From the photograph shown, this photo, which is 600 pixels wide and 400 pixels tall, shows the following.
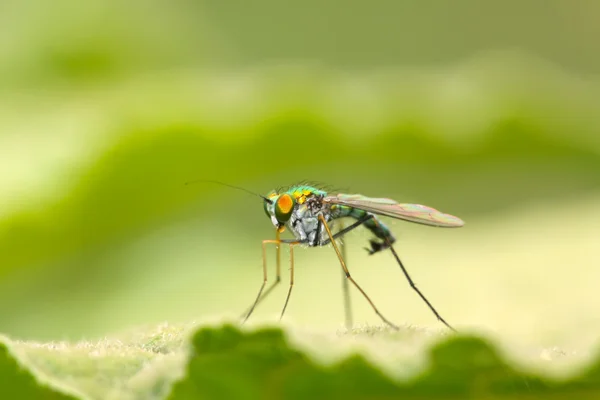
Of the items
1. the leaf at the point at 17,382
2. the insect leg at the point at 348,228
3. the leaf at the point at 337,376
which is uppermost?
the insect leg at the point at 348,228

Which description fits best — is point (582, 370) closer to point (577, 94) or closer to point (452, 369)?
point (452, 369)

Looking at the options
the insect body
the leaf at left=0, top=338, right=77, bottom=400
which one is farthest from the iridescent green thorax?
the leaf at left=0, top=338, right=77, bottom=400

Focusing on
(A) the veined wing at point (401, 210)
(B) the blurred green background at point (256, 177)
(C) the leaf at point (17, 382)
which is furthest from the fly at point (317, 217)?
(C) the leaf at point (17, 382)

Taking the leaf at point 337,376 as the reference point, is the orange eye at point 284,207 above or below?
above

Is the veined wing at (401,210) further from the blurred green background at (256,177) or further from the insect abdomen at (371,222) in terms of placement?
the blurred green background at (256,177)

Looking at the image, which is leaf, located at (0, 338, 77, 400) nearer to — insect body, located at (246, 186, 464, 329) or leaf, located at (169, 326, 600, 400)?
leaf, located at (169, 326, 600, 400)

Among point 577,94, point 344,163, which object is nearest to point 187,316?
point 344,163
